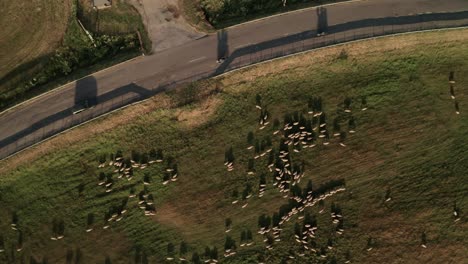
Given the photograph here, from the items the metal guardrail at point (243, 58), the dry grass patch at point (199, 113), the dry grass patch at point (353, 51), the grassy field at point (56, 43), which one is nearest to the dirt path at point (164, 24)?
the grassy field at point (56, 43)

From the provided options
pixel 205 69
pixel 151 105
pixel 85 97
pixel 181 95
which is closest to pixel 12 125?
pixel 85 97

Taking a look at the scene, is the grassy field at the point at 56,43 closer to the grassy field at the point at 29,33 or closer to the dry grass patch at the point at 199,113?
the grassy field at the point at 29,33

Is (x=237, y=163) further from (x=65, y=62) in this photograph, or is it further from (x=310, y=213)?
(x=65, y=62)

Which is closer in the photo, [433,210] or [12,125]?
[12,125]

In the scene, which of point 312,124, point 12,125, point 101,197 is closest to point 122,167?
point 101,197

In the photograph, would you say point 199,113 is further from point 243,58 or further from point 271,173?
point 271,173

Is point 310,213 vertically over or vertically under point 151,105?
under

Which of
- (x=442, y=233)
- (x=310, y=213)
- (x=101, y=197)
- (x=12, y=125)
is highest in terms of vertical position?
(x=12, y=125)
